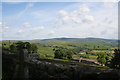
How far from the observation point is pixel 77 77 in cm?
544

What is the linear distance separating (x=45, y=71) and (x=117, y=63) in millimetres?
25711

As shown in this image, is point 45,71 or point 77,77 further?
point 45,71

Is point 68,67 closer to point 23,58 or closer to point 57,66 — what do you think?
point 57,66

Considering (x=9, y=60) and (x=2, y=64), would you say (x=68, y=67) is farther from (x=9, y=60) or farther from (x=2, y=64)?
(x=2, y=64)

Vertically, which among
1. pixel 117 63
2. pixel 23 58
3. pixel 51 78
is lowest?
pixel 117 63

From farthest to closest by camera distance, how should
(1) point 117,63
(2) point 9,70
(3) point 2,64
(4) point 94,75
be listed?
(1) point 117,63 < (3) point 2,64 < (2) point 9,70 < (4) point 94,75

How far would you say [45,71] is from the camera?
620 cm

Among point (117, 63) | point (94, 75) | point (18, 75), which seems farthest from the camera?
point (117, 63)

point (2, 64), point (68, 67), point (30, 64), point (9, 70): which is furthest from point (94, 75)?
point (2, 64)

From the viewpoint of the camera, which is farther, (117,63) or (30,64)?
(117,63)

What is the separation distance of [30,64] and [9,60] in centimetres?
154

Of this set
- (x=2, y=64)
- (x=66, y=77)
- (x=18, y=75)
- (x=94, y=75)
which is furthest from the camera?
(x=2, y=64)

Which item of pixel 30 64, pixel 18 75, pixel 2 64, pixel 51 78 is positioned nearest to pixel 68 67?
pixel 51 78

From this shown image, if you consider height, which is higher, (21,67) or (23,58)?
(23,58)
